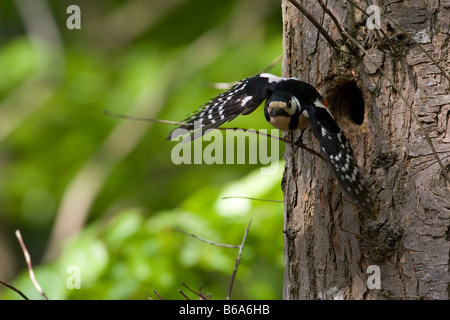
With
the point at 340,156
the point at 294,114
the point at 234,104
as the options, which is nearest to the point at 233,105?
the point at 234,104

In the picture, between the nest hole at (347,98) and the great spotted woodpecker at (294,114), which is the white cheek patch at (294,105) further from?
the nest hole at (347,98)

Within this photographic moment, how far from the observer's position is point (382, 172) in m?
2.69

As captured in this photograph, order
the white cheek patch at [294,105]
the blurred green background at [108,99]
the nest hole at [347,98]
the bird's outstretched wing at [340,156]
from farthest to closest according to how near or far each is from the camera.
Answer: the blurred green background at [108,99]
the nest hole at [347,98]
the white cheek patch at [294,105]
the bird's outstretched wing at [340,156]

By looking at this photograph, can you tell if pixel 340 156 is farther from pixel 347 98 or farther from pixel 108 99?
pixel 108 99

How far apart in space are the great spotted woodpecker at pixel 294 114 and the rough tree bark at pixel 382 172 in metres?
0.14

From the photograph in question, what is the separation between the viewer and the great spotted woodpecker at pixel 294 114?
254cm

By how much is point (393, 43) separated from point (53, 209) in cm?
699

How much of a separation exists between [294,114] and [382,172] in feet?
1.65

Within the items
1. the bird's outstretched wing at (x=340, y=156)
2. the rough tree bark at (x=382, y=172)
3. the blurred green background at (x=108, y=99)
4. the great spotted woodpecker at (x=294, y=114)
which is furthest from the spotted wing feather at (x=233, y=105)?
the blurred green background at (x=108, y=99)

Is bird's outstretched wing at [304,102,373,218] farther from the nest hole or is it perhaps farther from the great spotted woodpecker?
the nest hole

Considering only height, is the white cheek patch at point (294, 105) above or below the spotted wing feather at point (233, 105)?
below

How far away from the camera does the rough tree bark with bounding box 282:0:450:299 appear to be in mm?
2555

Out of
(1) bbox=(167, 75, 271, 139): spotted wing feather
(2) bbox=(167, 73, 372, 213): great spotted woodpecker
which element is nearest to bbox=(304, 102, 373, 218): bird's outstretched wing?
(2) bbox=(167, 73, 372, 213): great spotted woodpecker

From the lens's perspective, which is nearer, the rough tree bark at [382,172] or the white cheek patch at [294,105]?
the rough tree bark at [382,172]
